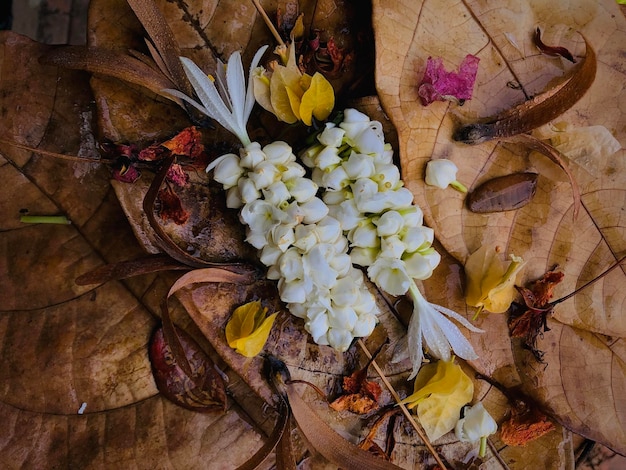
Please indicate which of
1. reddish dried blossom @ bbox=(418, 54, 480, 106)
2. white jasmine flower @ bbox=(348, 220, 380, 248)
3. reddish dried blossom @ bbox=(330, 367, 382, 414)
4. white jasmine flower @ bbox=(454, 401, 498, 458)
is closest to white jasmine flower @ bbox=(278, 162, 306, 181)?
white jasmine flower @ bbox=(348, 220, 380, 248)

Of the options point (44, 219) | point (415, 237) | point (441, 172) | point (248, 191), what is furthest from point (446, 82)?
point (44, 219)

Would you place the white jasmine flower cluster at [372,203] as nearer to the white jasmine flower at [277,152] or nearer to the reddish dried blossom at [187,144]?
the white jasmine flower at [277,152]

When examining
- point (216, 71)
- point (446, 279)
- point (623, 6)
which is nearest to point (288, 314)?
point (446, 279)

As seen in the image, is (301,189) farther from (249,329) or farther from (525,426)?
(525,426)

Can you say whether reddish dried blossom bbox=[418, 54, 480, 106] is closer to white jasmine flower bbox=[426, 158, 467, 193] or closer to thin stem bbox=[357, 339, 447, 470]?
white jasmine flower bbox=[426, 158, 467, 193]

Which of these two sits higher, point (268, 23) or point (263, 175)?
point (268, 23)

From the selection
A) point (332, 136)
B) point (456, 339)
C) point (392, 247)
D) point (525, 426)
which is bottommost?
point (525, 426)

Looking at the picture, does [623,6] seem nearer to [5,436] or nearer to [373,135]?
[373,135]

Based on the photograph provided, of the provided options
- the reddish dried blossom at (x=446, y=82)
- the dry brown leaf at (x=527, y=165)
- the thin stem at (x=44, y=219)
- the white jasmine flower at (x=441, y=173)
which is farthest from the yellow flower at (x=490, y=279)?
the thin stem at (x=44, y=219)
